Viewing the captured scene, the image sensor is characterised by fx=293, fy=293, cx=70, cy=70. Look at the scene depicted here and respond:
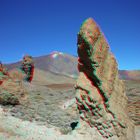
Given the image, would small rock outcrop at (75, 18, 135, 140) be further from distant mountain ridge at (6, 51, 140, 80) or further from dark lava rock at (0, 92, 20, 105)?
distant mountain ridge at (6, 51, 140, 80)

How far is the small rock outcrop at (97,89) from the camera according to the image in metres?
12.8

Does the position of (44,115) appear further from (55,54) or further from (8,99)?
(55,54)

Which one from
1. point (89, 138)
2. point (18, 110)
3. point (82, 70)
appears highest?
point (82, 70)

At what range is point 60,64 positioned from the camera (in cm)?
16788

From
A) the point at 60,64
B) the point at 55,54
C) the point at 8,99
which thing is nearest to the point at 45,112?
the point at 8,99

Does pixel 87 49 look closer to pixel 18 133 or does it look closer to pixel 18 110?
pixel 18 133

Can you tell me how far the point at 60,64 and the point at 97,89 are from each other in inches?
6098

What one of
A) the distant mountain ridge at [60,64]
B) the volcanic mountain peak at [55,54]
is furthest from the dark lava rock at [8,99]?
the volcanic mountain peak at [55,54]

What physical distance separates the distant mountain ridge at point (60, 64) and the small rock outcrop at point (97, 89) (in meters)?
135

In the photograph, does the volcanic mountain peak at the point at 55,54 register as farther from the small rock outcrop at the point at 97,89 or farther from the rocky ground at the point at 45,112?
the small rock outcrop at the point at 97,89

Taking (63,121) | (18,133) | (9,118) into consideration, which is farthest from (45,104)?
(18,133)

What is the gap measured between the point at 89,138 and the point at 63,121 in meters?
4.10

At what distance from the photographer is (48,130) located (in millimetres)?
14461

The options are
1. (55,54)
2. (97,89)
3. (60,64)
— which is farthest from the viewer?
(55,54)
